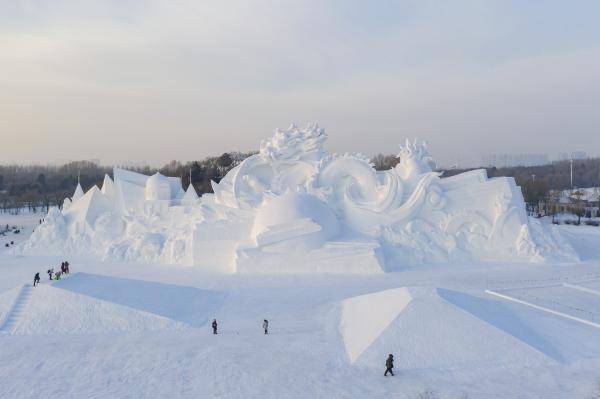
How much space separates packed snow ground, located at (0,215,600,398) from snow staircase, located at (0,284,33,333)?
0.04 m

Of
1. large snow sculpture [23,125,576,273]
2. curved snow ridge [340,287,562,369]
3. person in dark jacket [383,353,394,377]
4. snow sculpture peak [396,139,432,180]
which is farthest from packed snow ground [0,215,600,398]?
snow sculpture peak [396,139,432,180]

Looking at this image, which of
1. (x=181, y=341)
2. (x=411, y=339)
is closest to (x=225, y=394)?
(x=181, y=341)

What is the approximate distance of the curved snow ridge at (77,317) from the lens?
14.7m

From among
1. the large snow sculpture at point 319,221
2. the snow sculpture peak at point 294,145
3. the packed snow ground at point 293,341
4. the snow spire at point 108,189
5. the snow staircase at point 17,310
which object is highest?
the snow sculpture peak at point 294,145

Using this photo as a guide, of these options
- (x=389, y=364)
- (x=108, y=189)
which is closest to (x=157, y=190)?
(x=108, y=189)

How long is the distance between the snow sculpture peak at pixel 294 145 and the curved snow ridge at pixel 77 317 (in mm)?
12965

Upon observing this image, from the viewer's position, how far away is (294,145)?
26.9 meters

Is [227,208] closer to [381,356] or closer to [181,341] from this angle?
[181,341]

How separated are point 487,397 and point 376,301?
516 cm

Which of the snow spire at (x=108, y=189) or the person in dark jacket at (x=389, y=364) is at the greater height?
the snow spire at (x=108, y=189)

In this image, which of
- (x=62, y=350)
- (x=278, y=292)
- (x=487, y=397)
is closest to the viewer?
(x=487, y=397)

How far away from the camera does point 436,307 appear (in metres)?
13.3

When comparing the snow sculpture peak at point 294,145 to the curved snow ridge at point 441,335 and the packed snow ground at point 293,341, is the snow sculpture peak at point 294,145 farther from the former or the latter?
the curved snow ridge at point 441,335

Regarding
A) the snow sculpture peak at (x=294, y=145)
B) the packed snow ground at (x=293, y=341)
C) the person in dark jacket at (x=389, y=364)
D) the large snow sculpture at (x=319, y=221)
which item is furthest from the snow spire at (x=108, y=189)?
the person in dark jacket at (x=389, y=364)
